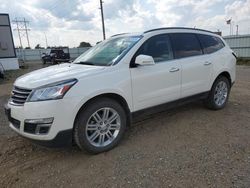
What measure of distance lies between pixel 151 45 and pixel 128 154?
1.88m

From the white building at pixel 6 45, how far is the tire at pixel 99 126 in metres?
18.1

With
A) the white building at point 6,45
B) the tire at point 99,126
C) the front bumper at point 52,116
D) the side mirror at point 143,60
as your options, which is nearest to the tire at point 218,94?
the side mirror at point 143,60

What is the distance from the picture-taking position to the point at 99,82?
3166mm

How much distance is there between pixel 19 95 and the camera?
3.08m

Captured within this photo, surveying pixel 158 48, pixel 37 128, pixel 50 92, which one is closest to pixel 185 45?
pixel 158 48

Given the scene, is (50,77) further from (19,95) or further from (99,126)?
(99,126)

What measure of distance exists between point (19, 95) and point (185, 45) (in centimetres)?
314

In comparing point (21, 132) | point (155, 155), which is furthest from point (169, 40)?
point (21, 132)

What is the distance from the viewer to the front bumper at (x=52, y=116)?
282 cm

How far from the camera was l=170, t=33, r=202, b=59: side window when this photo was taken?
4.26 m

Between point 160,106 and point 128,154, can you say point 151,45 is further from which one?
point 128,154

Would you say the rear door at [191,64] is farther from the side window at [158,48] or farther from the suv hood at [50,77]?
the suv hood at [50,77]

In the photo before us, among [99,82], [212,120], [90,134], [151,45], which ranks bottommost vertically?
[212,120]

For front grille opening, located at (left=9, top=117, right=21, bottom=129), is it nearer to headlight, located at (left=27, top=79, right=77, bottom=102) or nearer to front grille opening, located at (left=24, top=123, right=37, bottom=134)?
front grille opening, located at (left=24, top=123, right=37, bottom=134)
